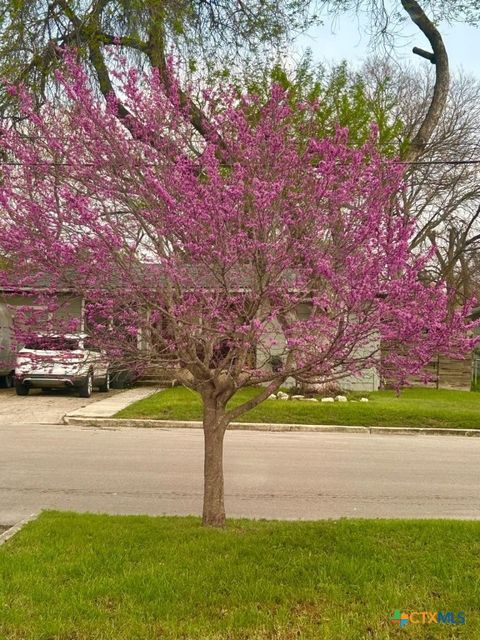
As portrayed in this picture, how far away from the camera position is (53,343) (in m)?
4.93

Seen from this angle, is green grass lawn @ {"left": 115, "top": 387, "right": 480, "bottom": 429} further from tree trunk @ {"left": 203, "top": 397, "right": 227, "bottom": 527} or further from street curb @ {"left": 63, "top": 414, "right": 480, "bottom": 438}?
tree trunk @ {"left": 203, "top": 397, "right": 227, "bottom": 527}

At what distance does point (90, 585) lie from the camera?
3.76 m

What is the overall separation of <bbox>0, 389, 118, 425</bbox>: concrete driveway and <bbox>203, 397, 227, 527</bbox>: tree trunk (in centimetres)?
944

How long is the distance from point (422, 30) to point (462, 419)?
8.74m

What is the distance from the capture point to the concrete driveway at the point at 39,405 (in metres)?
14.1

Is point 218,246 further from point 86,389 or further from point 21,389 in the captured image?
point 21,389

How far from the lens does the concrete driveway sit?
14098 millimetres

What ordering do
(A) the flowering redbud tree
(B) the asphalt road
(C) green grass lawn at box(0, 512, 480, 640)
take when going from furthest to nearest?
(B) the asphalt road
(A) the flowering redbud tree
(C) green grass lawn at box(0, 512, 480, 640)

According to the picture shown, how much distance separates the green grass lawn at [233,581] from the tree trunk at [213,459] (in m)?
0.20

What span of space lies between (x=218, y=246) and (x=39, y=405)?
13.3 metres

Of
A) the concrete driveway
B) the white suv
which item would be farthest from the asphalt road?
the white suv

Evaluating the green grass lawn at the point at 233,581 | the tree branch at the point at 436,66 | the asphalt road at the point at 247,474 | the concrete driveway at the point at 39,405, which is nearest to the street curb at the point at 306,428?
the concrete driveway at the point at 39,405

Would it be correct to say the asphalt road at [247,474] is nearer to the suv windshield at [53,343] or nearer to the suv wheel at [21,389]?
the suv windshield at [53,343]

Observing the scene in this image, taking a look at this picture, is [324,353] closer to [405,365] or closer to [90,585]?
[405,365]
